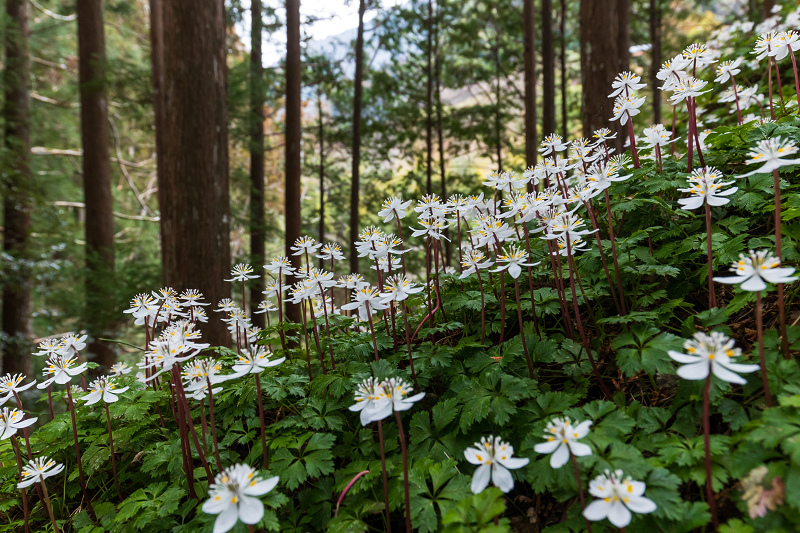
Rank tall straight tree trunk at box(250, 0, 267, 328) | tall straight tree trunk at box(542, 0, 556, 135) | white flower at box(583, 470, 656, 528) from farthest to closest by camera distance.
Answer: tall straight tree trunk at box(250, 0, 267, 328)
tall straight tree trunk at box(542, 0, 556, 135)
white flower at box(583, 470, 656, 528)

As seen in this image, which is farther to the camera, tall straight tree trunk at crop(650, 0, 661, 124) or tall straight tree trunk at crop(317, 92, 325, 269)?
tall straight tree trunk at crop(317, 92, 325, 269)

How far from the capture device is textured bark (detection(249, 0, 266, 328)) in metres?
10.7

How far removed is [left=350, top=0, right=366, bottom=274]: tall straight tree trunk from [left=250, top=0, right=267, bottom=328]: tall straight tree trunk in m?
2.21

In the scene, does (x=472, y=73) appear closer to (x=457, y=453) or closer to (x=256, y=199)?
(x=256, y=199)

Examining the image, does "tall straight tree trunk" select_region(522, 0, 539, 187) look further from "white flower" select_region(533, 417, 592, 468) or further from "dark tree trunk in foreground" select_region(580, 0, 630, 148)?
"white flower" select_region(533, 417, 592, 468)

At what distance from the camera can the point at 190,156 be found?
16.3ft

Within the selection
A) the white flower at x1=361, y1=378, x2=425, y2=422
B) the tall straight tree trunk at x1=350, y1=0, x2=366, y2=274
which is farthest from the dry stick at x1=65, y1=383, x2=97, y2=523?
the tall straight tree trunk at x1=350, y1=0, x2=366, y2=274

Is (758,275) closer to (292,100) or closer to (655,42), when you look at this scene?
(292,100)

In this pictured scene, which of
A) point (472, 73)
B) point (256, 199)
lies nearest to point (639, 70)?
point (472, 73)

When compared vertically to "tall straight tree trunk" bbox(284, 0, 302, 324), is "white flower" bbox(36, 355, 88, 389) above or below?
below

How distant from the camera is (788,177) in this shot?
96.7 inches

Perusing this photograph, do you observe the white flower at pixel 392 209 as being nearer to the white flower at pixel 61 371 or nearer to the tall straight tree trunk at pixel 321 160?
the white flower at pixel 61 371

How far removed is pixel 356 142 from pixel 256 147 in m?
2.65

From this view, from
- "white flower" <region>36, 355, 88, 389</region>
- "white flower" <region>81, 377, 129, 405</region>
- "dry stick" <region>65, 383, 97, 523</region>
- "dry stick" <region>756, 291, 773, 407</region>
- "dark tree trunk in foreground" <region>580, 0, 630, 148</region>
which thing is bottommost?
"dry stick" <region>65, 383, 97, 523</region>
